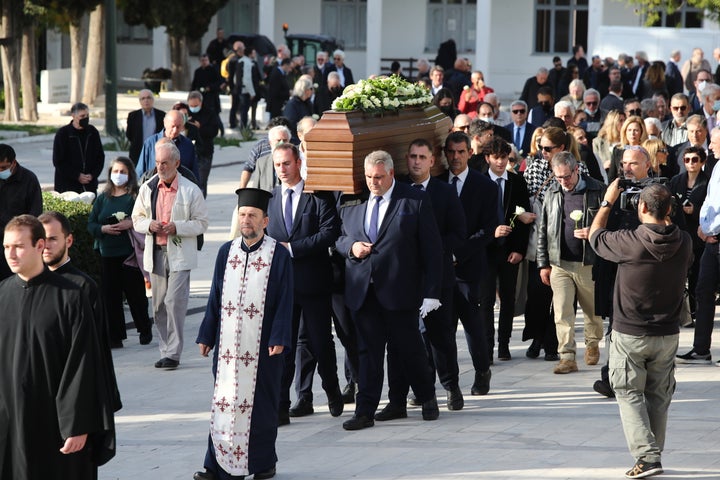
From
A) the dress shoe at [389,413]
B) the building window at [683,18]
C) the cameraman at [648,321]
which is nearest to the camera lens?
the cameraman at [648,321]

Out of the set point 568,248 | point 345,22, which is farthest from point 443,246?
point 345,22

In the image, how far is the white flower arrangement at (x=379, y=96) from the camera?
935 cm

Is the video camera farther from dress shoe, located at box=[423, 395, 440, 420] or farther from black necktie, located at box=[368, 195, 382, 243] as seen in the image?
dress shoe, located at box=[423, 395, 440, 420]

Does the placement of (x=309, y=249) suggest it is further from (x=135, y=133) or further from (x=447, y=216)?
(x=135, y=133)

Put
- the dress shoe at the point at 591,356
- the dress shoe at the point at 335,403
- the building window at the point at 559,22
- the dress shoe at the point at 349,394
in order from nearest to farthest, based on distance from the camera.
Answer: the dress shoe at the point at 335,403, the dress shoe at the point at 349,394, the dress shoe at the point at 591,356, the building window at the point at 559,22

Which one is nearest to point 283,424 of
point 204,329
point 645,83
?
point 204,329

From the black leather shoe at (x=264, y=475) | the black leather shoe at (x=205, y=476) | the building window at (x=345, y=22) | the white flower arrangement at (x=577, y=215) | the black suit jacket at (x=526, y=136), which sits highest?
the building window at (x=345, y=22)

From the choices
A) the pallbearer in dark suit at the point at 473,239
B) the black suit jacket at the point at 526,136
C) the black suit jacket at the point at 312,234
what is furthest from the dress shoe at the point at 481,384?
the black suit jacket at the point at 526,136

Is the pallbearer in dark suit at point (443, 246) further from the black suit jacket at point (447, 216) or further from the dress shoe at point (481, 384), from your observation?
the dress shoe at point (481, 384)

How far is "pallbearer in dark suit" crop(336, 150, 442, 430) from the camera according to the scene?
8.67 metres

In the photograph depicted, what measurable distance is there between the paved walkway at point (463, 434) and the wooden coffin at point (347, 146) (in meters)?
1.64

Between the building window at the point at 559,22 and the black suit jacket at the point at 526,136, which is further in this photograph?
the building window at the point at 559,22

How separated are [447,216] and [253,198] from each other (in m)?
1.96

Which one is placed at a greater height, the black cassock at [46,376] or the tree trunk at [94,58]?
the tree trunk at [94,58]
